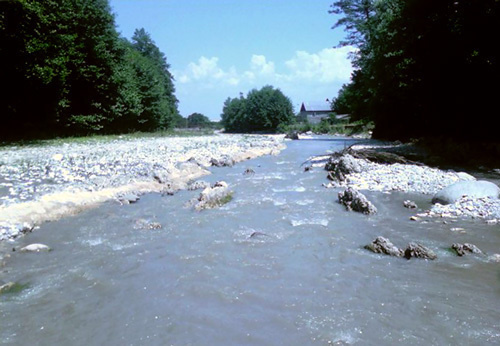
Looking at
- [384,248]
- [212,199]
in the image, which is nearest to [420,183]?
[384,248]

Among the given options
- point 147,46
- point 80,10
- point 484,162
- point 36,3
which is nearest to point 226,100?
point 147,46

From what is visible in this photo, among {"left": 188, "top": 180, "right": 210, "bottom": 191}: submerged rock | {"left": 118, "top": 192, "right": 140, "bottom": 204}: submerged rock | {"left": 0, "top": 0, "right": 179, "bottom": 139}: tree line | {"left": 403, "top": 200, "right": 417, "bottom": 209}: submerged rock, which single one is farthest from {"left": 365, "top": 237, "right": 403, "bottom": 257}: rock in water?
{"left": 0, "top": 0, "right": 179, "bottom": 139}: tree line

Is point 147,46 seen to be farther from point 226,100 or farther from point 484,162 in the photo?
point 484,162

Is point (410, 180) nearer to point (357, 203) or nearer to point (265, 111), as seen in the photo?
point (357, 203)

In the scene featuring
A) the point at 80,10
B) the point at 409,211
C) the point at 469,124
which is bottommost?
the point at 409,211

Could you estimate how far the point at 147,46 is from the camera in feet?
224

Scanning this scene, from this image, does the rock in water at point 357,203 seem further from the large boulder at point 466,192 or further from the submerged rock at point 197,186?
the submerged rock at point 197,186

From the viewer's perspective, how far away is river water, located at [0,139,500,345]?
421cm

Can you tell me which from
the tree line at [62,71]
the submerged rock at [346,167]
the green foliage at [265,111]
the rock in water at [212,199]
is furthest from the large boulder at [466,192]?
the green foliage at [265,111]

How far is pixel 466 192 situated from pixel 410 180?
10.1 ft

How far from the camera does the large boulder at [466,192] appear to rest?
978 cm

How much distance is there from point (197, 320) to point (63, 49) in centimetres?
2706

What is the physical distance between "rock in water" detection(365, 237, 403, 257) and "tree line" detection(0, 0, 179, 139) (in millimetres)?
21975

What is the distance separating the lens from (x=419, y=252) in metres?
6.34
